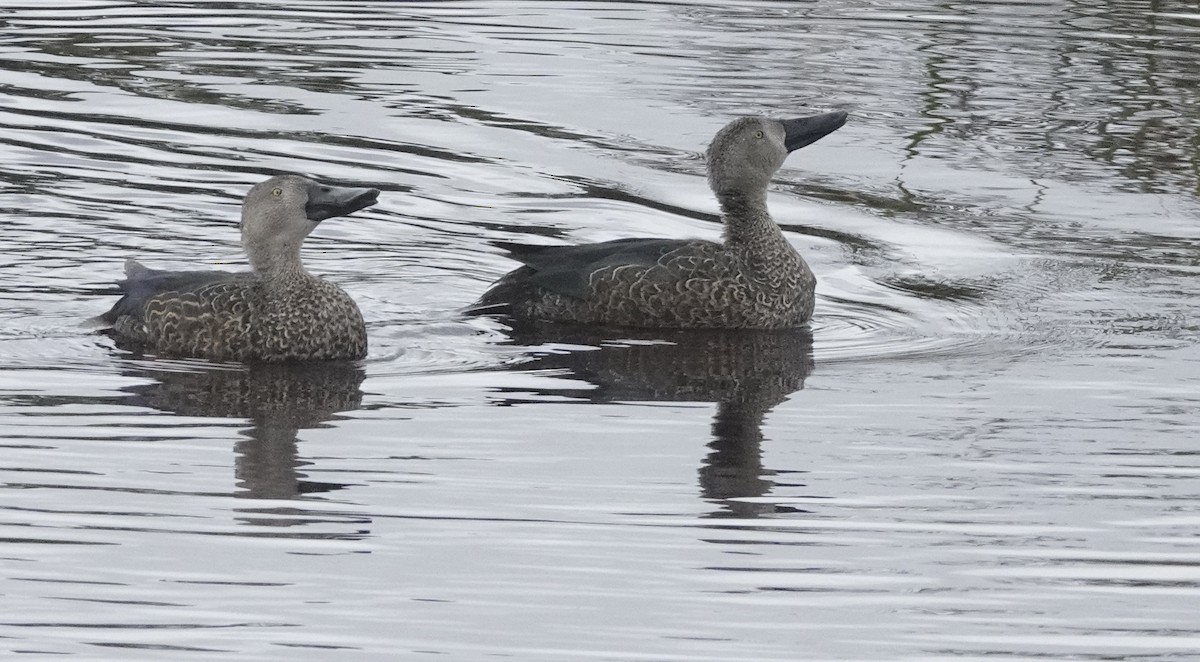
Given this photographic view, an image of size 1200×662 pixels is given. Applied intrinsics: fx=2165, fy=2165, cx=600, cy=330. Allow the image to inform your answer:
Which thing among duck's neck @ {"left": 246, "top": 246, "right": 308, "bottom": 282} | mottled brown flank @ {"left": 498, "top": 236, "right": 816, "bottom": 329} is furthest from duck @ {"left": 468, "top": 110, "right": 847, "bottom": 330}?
duck's neck @ {"left": 246, "top": 246, "right": 308, "bottom": 282}

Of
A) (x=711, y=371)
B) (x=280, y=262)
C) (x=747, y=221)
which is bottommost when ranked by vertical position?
(x=711, y=371)

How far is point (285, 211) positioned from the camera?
9.49m

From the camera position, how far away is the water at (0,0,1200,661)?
6.09 meters

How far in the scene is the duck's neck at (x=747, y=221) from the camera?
10719 mm

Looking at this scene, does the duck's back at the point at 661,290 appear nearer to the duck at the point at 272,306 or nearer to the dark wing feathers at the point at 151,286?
the duck at the point at 272,306

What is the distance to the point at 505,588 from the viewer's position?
6.20 meters

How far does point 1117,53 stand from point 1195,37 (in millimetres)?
1435

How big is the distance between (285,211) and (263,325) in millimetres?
513

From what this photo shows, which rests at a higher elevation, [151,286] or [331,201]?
[331,201]

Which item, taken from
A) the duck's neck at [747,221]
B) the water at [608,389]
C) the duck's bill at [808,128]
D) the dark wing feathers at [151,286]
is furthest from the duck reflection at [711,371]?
the dark wing feathers at [151,286]

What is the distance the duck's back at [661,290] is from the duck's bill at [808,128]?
2.34ft

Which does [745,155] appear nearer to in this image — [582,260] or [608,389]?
[582,260]

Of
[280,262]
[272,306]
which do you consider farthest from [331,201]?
[272,306]

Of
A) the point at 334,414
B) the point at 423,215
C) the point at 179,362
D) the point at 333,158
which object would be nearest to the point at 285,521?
the point at 334,414
